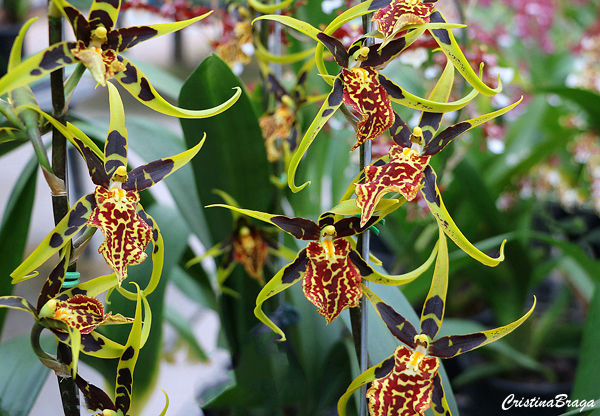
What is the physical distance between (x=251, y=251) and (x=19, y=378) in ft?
1.06

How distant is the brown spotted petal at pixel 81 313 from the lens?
0.36 metres

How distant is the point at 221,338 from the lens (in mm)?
969

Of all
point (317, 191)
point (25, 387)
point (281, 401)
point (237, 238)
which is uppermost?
point (317, 191)

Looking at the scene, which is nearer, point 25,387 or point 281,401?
point 25,387

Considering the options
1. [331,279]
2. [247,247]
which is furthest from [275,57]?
[331,279]

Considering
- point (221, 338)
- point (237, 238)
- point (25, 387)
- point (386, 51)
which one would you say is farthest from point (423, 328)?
point (221, 338)

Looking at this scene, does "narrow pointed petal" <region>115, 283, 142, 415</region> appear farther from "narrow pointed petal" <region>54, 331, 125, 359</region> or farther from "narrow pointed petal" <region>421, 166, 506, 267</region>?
"narrow pointed petal" <region>421, 166, 506, 267</region>

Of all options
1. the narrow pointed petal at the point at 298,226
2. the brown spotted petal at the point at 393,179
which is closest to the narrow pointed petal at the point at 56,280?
the narrow pointed petal at the point at 298,226

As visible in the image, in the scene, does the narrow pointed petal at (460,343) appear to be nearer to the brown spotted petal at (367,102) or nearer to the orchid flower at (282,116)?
the brown spotted petal at (367,102)

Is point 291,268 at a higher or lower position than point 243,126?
lower

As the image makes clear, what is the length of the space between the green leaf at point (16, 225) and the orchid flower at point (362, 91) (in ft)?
1.42

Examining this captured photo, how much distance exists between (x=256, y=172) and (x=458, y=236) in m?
0.37

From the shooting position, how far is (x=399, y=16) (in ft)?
1.19

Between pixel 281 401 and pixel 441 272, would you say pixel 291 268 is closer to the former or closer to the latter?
pixel 441 272
